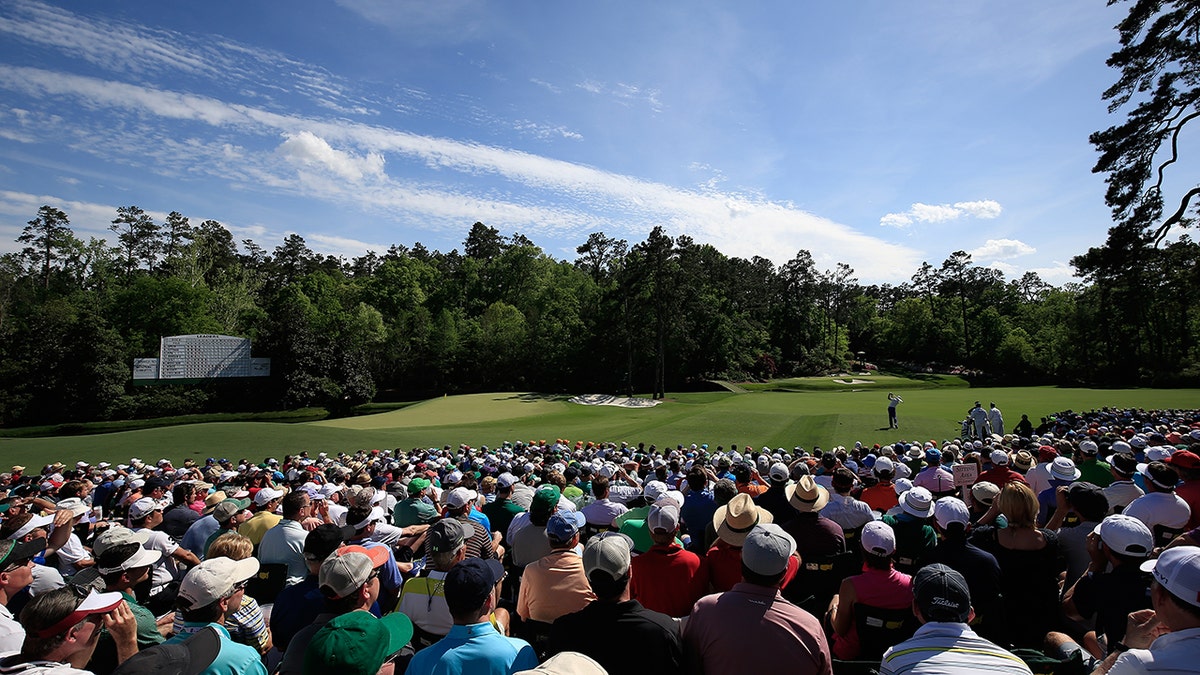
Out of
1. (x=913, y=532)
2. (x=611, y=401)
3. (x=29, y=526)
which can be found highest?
(x=913, y=532)

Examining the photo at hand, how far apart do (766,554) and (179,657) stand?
308 centimetres

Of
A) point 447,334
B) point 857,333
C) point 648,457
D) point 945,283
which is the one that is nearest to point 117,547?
point 648,457

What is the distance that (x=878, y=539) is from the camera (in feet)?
13.4

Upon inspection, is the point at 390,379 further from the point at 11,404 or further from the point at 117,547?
the point at 117,547

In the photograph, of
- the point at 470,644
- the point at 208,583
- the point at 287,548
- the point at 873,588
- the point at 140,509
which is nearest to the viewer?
the point at 470,644

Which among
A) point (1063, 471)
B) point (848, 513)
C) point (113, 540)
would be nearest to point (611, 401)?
point (1063, 471)

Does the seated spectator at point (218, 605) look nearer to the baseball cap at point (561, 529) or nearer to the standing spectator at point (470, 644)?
the standing spectator at point (470, 644)

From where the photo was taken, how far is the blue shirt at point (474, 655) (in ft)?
9.75

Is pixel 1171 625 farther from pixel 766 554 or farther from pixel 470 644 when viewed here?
pixel 470 644

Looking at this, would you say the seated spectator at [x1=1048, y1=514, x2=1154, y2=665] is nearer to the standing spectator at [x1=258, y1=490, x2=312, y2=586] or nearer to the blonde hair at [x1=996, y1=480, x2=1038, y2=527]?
the blonde hair at [x1=996, y1=480, x2=1038, y2=527]

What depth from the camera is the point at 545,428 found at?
31.6 metres

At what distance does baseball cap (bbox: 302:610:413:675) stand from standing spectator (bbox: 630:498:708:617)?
2.18 metres

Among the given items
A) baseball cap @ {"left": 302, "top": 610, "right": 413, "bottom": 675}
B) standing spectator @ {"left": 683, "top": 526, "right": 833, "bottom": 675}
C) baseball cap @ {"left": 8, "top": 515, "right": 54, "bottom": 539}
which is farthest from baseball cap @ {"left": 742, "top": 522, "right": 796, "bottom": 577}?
baseball cap @ {"left": 8, "top": 515, "right": 54, "bottom": 539}

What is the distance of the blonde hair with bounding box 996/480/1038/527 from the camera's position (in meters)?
4.98
